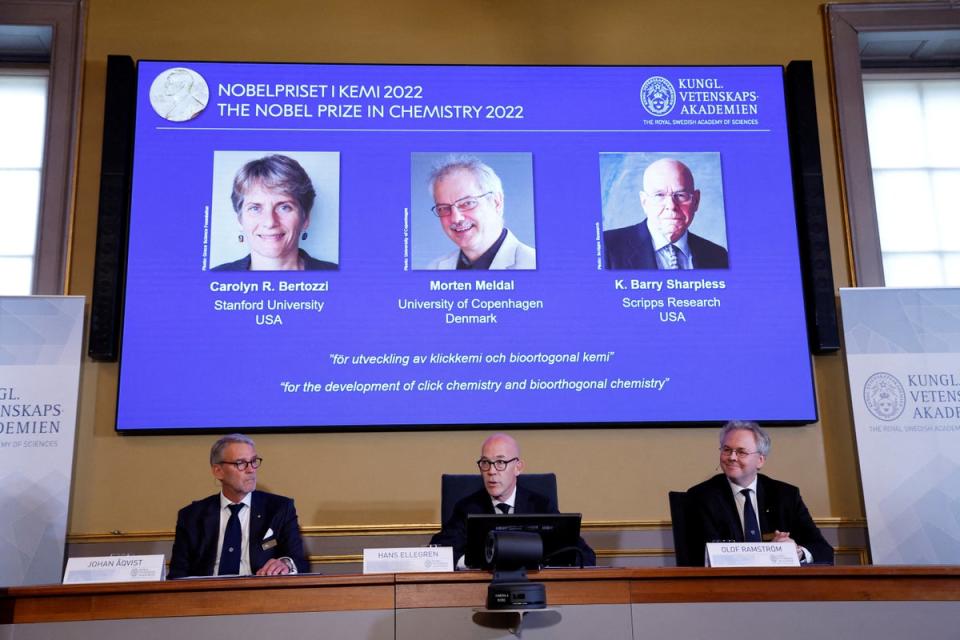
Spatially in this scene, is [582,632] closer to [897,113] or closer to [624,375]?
[624,375]

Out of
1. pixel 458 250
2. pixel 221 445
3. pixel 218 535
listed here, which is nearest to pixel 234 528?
pixel 218 535

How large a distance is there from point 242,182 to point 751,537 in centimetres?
275

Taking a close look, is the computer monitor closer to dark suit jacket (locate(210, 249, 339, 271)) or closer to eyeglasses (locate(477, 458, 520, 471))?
eyeglasses (locate(477, 458, 520, 471))

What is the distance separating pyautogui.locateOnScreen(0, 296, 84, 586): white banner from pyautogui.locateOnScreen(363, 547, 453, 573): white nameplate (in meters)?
2.00

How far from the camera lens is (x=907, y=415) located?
14.9 ft

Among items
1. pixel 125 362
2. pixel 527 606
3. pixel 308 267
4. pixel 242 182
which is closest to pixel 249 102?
pixel 242 182

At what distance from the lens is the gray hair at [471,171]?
4.78 metres

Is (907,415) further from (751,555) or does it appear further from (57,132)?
(57,132)

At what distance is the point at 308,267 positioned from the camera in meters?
4.63

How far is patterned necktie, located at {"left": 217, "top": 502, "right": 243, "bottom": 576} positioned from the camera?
148 inches

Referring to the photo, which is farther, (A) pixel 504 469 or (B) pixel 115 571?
Answer: (A) pixel 504 469

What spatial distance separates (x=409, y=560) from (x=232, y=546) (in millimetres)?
1176

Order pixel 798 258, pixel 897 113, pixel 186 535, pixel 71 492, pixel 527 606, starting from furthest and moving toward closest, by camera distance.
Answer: pixel 897 113, pixel 798 258, pixel 71 492, pixel 186 535, pixel 527 606

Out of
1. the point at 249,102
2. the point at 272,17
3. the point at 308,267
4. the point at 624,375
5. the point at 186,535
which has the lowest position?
the point at 186,535
